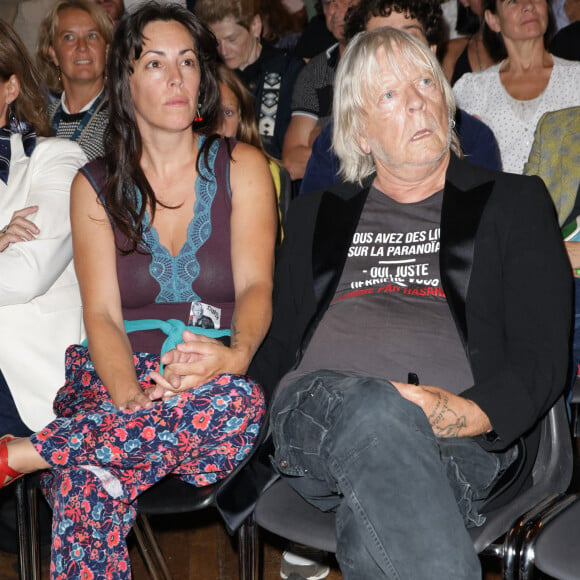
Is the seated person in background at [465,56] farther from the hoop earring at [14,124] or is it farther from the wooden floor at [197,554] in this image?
the wooden floor at [197,554]

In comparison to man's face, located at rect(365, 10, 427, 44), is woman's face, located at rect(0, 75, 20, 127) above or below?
below

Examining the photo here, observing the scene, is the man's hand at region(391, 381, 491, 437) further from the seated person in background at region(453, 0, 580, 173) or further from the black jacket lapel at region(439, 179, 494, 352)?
the seated person in background at region(453, 0, 580, 173)

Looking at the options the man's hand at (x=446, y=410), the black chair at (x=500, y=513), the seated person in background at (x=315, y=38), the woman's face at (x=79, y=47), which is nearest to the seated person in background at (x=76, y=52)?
the woman's face at (x=79, y=47)

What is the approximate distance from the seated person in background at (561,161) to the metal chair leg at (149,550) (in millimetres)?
1404

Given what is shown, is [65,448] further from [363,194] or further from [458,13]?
[458,13]

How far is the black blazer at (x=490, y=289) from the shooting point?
1.60 metres

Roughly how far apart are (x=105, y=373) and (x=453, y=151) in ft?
3.28

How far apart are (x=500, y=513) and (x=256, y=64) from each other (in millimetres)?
2831

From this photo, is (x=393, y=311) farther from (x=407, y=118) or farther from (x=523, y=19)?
(x=523, y=19)

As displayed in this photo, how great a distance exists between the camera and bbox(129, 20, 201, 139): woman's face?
2.17 m

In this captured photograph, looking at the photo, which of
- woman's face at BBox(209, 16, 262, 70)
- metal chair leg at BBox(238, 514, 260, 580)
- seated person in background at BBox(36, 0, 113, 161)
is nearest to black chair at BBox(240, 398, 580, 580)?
metal chair leg at BBox(238, 514, 260, 580)

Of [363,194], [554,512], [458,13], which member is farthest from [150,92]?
[458,13]

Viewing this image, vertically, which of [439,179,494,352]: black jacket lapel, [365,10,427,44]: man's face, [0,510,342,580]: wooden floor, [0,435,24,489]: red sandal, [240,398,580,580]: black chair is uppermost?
[365,10,427,44]: man's face

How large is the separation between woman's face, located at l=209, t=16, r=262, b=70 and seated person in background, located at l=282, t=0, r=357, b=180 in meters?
0.35
